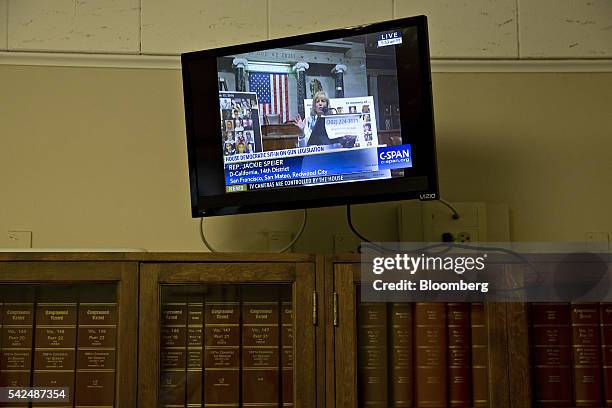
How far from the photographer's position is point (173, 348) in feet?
6.63

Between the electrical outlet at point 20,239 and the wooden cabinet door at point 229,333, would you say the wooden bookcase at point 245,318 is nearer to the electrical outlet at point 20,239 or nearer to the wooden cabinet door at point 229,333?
the wooden cabinet door at point 229,333

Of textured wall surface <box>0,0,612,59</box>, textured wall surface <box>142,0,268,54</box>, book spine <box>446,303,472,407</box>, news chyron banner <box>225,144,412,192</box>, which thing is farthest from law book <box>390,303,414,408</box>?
textured wall surface <box>142,0,268,54</box>

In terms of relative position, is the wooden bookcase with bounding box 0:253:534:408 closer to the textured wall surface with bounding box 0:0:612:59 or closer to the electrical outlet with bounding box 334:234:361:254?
the electrical outlet with bounding box 334:234:361:254

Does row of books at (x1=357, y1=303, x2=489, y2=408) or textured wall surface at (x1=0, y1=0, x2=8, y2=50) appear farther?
textured wall surface at (x1=0, y1=0, x2=8, y2=50)

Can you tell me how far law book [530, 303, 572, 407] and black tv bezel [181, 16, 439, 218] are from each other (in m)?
0.42

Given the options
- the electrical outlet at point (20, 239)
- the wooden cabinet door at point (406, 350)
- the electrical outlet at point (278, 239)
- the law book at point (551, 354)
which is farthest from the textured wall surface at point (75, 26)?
the law book at point (551, 354)

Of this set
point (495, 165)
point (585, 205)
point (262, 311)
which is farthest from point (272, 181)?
point (585, 205)

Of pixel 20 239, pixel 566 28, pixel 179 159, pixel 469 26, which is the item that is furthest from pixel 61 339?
pixel 566 28

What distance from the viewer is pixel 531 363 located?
2008 millimetres

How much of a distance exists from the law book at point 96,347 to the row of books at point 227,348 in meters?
0.13

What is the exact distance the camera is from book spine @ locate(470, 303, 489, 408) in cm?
201

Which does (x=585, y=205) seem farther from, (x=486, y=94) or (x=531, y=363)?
(x=531, y=363)

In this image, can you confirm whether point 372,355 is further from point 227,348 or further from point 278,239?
point 278,239

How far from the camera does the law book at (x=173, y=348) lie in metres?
2.00
